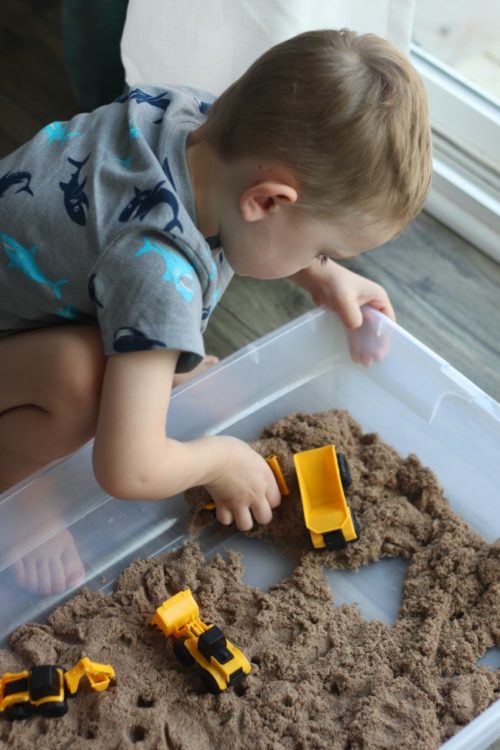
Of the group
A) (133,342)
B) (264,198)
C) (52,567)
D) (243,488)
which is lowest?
(52,567)

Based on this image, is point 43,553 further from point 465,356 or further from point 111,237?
point 465,356

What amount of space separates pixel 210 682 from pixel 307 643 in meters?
0.11

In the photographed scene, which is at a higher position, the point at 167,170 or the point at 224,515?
the point at 167,170

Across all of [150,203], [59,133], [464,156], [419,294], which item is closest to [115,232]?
[150,203]

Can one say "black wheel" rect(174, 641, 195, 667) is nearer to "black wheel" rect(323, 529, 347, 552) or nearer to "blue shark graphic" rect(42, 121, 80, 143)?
"black wheel" rect(323, 529, 347, 552)

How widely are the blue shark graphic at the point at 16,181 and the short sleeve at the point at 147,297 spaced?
12 centimetres

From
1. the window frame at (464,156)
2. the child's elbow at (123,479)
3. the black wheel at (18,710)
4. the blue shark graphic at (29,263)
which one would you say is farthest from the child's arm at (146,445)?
the window frame at (464,156)

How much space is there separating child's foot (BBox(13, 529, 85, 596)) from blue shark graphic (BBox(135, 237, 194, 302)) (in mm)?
361

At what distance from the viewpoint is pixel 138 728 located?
868mm

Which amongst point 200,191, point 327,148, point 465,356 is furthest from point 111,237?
point 465,356

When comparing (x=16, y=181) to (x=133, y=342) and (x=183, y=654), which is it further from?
(x=183, y=654)

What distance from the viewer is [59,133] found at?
928 mm

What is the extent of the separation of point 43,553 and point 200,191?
425 mm

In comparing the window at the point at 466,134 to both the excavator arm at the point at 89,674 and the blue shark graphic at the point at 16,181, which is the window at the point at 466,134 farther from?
the excavator arm at the point at 89,674
